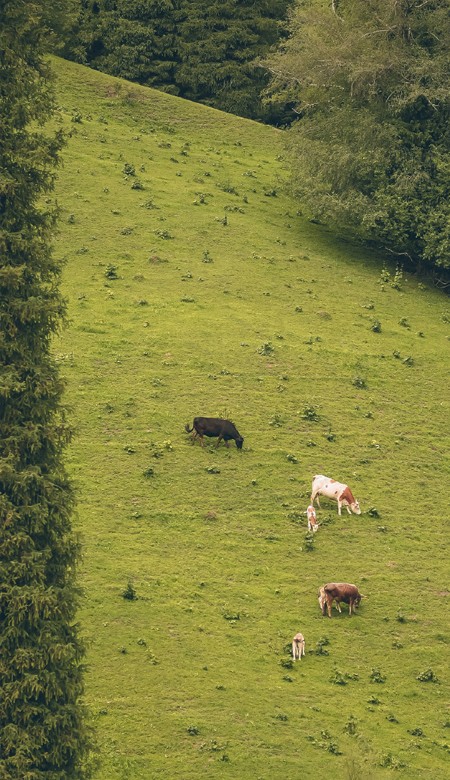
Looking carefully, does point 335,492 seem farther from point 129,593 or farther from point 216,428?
point 129,593

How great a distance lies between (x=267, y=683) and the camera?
3400cm

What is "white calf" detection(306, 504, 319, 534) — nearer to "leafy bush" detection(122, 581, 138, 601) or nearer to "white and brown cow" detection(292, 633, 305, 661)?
"white and brown cow" detection(292, 633, 305, 661)

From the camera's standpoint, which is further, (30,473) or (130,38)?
(130,38)

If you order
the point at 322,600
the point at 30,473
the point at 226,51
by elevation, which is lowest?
the point at 322,600

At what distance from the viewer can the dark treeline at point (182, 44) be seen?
78.8 meters

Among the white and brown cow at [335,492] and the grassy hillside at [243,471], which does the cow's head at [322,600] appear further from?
the white and brown cow at [335,492]

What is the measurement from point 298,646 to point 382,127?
3174cm

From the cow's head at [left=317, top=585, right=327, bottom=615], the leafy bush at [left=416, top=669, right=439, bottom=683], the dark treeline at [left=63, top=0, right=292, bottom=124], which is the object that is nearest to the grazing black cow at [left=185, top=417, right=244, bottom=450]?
the cow's head at [left=317, top=585, right=327, bottom=615]

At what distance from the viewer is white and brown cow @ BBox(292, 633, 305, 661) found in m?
35.0

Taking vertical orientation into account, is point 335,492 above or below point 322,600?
above

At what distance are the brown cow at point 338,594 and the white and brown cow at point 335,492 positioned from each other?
15.8ft

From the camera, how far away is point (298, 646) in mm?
35062

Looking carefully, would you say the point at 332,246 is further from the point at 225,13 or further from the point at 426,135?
the point at 225,13

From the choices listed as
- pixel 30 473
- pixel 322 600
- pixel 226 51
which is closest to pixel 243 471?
pixel 322 600
